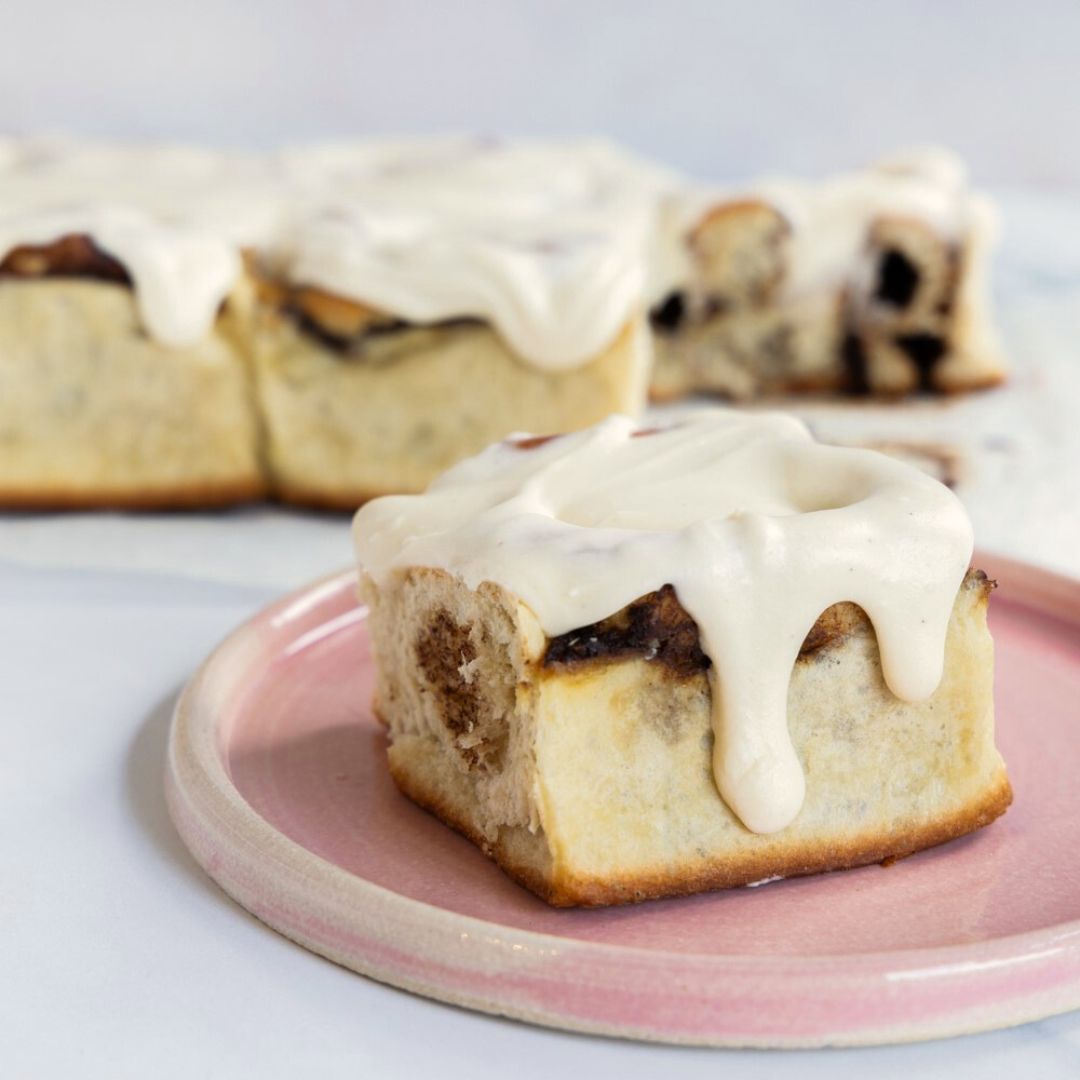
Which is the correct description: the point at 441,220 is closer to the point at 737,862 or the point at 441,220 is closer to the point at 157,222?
the point at 157,222

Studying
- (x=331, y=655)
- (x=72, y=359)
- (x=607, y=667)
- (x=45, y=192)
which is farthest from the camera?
(x=45, y=192)

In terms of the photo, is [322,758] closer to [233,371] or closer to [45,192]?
[233,371]

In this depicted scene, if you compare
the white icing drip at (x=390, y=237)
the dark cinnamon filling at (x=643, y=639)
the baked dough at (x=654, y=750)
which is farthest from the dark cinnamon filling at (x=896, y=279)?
the dark cinnamon filling at (x=643, y=639)

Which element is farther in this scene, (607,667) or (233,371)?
(233,371)

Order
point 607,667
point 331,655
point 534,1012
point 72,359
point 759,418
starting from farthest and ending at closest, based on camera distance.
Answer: point 72,359
point 331,655
point 759,418
point 607,667
point 534,1012

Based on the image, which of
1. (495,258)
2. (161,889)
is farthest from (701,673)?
(495,258)

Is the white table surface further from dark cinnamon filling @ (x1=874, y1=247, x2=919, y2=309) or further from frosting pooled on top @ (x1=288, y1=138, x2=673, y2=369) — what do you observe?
dark cinnamon filling @ (x1=874, y1=247, x2=919, y2=309)

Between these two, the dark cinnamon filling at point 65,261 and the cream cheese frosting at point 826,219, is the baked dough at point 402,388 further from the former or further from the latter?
the cream cheese frosting at point 826,219

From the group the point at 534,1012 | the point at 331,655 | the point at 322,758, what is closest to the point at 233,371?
the point at 331,655

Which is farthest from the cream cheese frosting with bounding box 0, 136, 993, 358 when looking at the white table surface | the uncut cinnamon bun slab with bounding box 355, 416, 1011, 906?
the uncut cinnamon bun slab with bounding box 355, 416, 1011, 906

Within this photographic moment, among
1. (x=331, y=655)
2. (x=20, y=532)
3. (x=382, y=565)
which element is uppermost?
(x=382, y=565)
